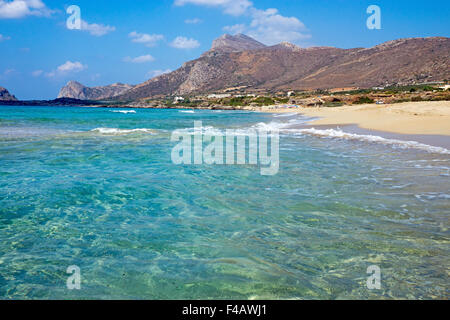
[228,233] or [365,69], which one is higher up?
[365,69]

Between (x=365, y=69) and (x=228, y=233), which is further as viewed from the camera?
(x=365, y=69)

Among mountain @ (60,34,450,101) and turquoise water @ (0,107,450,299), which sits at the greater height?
mountain @ (60,34,450,101)

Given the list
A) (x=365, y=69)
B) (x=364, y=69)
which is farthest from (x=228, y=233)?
(x=364, y=69)

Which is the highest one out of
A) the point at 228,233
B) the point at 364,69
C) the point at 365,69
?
the point at 364,69

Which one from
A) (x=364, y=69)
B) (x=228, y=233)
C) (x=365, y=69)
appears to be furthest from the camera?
(x=364, y=69)

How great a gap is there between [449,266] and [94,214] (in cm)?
601

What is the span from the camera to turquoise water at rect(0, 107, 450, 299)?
3.86 meters

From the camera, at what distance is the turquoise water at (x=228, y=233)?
12.7 ft

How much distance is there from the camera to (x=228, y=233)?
5414 mm

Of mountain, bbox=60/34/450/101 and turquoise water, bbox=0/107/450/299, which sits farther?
mountain, bbox=60/34/450/101

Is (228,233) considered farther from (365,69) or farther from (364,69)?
(364,69)

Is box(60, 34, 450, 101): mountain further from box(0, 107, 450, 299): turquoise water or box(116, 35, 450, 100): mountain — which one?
box(0, 107, 450, 299): turquoise water

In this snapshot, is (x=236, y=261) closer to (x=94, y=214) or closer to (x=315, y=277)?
(x=315, y=277)

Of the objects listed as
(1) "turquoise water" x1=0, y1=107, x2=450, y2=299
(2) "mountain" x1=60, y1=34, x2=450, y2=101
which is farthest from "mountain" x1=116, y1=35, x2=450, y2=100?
(1) "turquoise water" x1=0, y1=107, x2=450, y2=299
